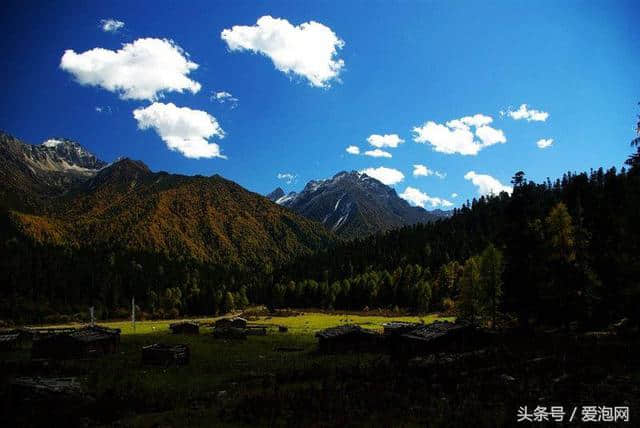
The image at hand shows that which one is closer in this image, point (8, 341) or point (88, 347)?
point (88, 347)

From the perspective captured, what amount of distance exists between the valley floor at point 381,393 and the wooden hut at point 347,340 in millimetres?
16952

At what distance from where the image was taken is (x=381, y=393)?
2380cm

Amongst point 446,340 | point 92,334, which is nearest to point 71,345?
point 92,334

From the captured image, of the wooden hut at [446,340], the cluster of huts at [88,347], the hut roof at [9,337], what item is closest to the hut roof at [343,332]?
the wooden hut at [446,340]

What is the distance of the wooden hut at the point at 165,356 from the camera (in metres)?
45.7

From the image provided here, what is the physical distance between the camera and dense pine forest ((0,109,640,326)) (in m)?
43.5

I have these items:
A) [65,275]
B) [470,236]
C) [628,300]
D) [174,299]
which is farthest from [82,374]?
[470,236]

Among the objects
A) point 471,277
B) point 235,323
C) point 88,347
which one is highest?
point 471,277

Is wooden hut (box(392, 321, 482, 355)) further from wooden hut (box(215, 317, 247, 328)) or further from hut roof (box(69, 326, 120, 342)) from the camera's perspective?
wooden hut (box(215, 317, 247, 328))

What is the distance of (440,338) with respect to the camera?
1652 inches

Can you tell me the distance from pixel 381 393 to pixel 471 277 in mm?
45738

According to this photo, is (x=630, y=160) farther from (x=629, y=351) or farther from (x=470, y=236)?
(x=470, y=236)

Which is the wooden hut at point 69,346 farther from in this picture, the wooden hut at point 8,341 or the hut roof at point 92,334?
the wooden hut at point 8,341

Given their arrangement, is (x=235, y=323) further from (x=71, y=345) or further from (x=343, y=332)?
(x=343, y=332)
